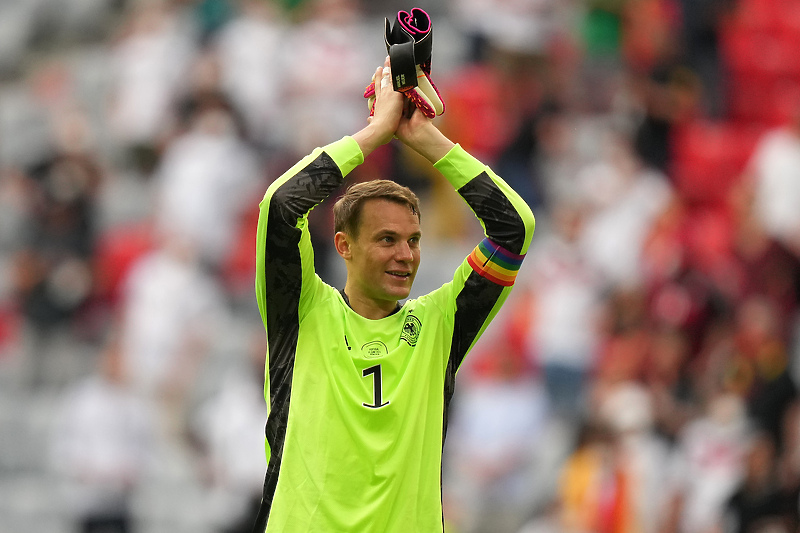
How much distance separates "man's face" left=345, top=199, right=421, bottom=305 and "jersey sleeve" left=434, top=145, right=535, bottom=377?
0.65 ft

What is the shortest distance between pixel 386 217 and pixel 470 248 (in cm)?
731

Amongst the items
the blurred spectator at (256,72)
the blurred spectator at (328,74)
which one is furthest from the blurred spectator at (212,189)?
the blurred spectator at (328,74)

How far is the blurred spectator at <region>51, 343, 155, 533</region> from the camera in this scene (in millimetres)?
10328

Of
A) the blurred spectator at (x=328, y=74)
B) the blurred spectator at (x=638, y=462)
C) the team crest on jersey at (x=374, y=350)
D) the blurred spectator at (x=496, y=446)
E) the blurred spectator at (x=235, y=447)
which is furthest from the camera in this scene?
the blurred spectator at (x=328, y=74)

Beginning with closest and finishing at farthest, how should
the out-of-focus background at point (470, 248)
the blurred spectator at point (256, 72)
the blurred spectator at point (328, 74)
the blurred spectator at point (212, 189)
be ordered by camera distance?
the out-of-focus background at point (470, 248), the blurred spectator at point (212, 189), the blurred spectator at point (328, 74), the blurred spectator at point (256, 72)

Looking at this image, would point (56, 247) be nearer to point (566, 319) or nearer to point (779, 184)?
point (566, 319)

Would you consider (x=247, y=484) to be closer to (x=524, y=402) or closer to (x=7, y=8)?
(x=524, y=402)

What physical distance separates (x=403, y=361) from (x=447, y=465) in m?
5.70

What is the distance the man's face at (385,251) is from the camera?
4.43m

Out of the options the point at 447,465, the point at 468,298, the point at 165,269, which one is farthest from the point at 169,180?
the point at 468,298

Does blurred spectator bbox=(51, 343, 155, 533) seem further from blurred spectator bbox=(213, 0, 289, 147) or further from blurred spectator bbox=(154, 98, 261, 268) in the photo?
blurred spectator bbox=(213, 0, 289, 147)

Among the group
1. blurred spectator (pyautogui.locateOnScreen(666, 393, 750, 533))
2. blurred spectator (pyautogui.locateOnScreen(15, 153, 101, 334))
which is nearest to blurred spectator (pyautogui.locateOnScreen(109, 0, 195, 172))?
blurred spectator (pyautogui.locateOnScreen(15, 153, 101, 334))

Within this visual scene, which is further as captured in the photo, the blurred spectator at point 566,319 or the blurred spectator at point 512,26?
the blurred spectator at point 512,26

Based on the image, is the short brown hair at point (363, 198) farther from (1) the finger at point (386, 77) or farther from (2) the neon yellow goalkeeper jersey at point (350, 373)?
(1) the finger at point (386, 77)
